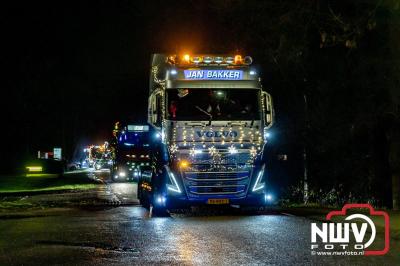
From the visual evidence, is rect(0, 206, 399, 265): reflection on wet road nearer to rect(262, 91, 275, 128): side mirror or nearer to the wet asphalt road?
the wet asphalt road

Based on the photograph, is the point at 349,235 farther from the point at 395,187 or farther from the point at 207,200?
the point at 395,187

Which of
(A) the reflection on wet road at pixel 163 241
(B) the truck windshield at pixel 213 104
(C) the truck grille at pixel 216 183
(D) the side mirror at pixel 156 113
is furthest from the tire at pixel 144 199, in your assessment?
(B) the truck windshield at pixel 213 104

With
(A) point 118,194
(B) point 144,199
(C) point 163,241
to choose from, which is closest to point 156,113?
(B) point 144,199

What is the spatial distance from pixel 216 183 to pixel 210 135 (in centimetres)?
125

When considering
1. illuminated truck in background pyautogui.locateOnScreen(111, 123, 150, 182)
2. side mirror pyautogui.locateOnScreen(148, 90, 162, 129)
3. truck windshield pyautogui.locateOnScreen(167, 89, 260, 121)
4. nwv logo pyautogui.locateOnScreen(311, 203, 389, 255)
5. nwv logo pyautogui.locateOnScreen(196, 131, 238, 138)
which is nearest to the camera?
nwv logo pyautogui.locateOnScreen(311, 203, 389, 255)

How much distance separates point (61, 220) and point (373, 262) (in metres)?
9.24

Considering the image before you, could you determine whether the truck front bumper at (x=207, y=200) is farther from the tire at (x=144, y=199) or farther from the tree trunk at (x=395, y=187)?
the tree trunk at (x=395, y=187)

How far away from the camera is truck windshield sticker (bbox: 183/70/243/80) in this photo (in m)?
17.0

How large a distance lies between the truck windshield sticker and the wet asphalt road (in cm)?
365

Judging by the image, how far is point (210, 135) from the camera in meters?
16.5

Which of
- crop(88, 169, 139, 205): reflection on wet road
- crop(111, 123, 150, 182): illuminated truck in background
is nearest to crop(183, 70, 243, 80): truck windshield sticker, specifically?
crop(88, 169, 139, 205): reflection on wet road

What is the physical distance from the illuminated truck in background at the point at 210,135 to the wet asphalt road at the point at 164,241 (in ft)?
2.36

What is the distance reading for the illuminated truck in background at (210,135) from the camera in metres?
16.5

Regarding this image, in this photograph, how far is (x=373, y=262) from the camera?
9953 mm
